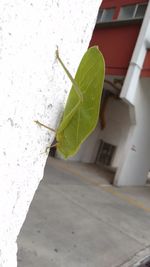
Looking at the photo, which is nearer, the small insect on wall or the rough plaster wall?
the rough plaster wall

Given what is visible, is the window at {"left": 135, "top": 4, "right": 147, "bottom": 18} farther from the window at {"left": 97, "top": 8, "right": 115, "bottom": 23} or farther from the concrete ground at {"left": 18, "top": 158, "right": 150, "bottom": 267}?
the concrete ground at {"left": 18, "top": 158, "right": 150, "bottom": 267}

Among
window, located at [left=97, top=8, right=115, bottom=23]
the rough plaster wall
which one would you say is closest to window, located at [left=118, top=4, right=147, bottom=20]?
window, located at [left=97, top=8, right=115, bottom=23]

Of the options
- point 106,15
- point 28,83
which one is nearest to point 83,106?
point 28,83

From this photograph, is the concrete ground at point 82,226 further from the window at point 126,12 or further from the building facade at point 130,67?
the window at point 126,12

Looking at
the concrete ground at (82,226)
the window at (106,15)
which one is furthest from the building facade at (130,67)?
the concrete ground at (82,226)

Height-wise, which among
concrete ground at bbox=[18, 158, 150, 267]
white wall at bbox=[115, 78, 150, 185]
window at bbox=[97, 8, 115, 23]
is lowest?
concrete ground at bbox=[18, 158, 150, 267]

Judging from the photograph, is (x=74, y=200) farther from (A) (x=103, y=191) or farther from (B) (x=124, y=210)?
(A) (x=103, y=191)

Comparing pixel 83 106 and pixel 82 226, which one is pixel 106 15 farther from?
pixel 83 106
